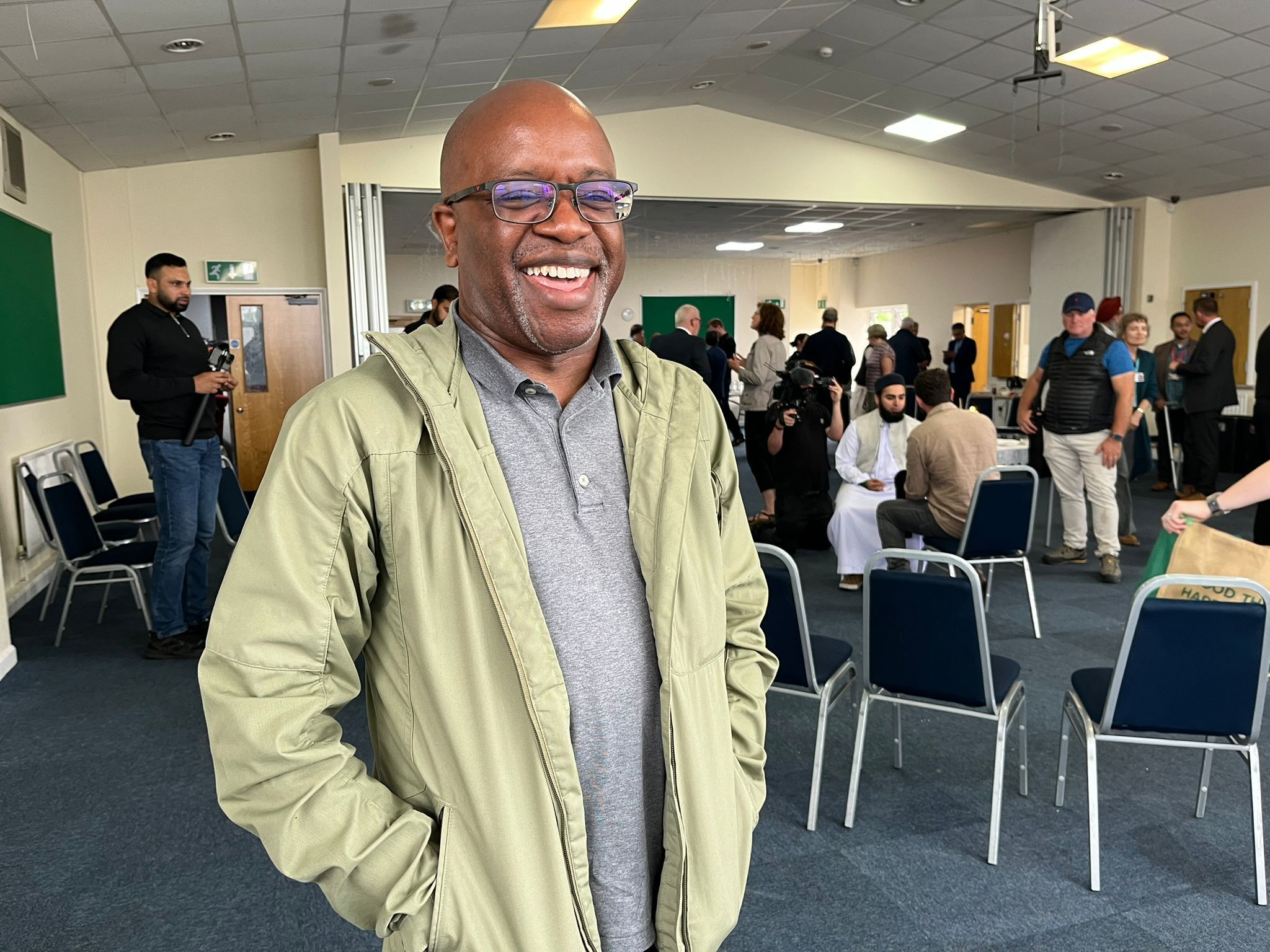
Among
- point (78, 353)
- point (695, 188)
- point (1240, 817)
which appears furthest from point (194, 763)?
point (695, 188)

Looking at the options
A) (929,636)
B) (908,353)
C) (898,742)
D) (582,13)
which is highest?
(582,13)

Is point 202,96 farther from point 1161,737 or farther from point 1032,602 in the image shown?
point 1161,737

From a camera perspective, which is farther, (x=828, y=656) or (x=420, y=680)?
(x=828, y=656)

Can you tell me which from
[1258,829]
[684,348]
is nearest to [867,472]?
[684,348]

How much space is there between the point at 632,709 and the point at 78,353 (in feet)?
24.2

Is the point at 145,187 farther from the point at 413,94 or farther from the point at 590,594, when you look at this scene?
the point at 590,594

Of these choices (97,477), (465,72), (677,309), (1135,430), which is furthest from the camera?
(677,309)

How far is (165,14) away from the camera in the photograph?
14.6 feet

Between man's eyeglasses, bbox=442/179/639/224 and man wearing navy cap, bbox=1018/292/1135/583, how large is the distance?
5.03 m

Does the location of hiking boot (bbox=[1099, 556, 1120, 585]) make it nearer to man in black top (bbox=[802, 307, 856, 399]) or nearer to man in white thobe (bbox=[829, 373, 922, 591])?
man in white thobe (bbox=[829, 373, 922, 591])

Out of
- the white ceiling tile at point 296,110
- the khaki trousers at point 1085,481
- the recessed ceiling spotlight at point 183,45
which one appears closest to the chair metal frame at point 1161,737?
the khaki trousers at point 1085,481

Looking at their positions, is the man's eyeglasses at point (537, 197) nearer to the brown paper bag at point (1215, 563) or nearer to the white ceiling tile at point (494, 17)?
the brown paper bag at point (1215, 563)

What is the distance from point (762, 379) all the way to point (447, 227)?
6297 mm

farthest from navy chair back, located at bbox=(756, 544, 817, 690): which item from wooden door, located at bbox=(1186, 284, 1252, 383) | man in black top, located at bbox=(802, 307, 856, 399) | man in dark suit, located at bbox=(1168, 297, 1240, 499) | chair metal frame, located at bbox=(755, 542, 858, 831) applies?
wooden door, located at bbox=(1186, 284, 1252, 383)
